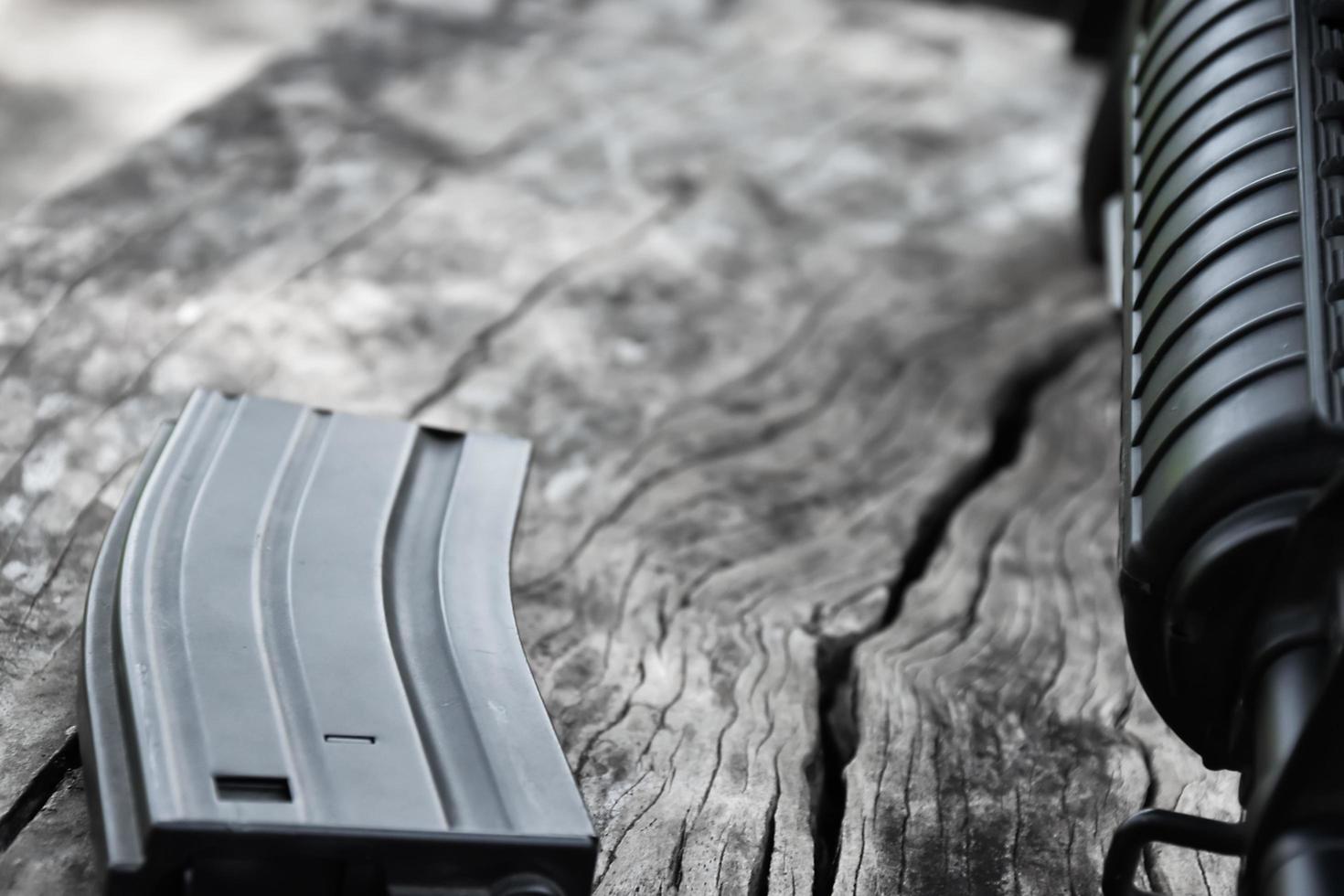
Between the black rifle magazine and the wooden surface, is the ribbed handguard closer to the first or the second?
the wooden surface

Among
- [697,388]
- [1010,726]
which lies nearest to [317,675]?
[1010,726]

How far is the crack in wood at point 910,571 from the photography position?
3.48 ft

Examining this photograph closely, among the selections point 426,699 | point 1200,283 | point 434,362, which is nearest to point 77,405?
point 434,362

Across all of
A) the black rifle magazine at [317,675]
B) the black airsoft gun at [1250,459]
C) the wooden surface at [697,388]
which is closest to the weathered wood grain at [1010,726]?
the wooden surface at [697,388]

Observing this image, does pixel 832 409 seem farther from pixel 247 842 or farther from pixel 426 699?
pixel 247 842

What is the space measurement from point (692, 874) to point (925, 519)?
59 cm

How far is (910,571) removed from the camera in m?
1.39

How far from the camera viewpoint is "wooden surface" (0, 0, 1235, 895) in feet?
3.55

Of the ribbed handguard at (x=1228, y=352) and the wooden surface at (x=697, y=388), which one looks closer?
the ribbed handguard at (x=1228, y=352)

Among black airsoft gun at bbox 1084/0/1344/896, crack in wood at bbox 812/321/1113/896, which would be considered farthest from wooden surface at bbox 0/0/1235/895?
black airsoft gun at bbox 1084/0/1344/896

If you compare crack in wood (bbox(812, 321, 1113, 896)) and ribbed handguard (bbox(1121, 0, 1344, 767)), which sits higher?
ribbed handguard (bbox(1121, 0, 1344, 767))

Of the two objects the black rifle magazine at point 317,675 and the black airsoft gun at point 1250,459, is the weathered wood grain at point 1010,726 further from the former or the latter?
the black rifle magazine at point 317,675

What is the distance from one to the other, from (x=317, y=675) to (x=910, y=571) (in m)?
0.63

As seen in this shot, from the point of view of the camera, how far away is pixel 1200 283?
3.33 ft
